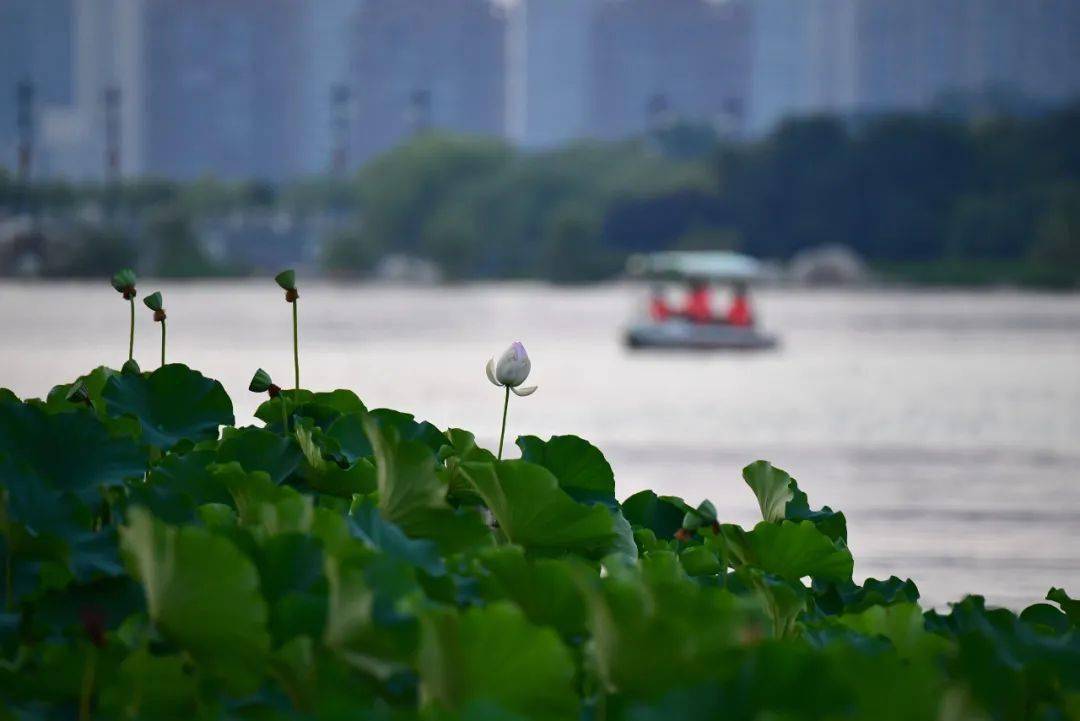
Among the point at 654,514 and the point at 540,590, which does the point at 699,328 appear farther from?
the point at 540,590

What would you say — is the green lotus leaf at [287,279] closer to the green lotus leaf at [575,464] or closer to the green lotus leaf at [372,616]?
the green lotus leaf at [575,464]

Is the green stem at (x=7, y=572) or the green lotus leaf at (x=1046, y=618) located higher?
the green stem at (x=7, y=572)

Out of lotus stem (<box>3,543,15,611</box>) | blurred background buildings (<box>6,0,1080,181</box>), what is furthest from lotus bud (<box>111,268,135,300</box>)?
blurred background buildings (<box>6,0,1080,181</box>)

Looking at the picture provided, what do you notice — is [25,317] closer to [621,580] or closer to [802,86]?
[621,580]

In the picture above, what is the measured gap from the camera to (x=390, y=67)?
173 meters

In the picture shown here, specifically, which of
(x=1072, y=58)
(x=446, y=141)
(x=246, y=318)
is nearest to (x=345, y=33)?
(x=1072, y=58)

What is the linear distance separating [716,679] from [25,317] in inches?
1465

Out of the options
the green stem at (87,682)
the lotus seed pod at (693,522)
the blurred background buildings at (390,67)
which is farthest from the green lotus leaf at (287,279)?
the blurred background buildings at (390,67)

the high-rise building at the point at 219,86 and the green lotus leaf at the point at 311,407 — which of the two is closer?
the green lotus leaf at the point at 311,407

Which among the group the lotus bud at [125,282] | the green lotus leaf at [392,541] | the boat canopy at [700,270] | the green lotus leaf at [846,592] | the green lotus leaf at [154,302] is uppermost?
the lotus bud at [125,282]

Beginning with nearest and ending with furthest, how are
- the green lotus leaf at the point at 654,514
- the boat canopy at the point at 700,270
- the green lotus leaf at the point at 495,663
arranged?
the green lotus leaf at the point at 495,663 → the green lotus leaf at the point at 654,514 → the boat canopy at the point at 700,270

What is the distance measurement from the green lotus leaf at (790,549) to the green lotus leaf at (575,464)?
0.49 ft

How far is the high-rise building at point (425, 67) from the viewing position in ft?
563

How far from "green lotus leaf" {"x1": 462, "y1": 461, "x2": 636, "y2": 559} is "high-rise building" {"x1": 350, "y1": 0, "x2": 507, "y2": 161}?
167 metres
